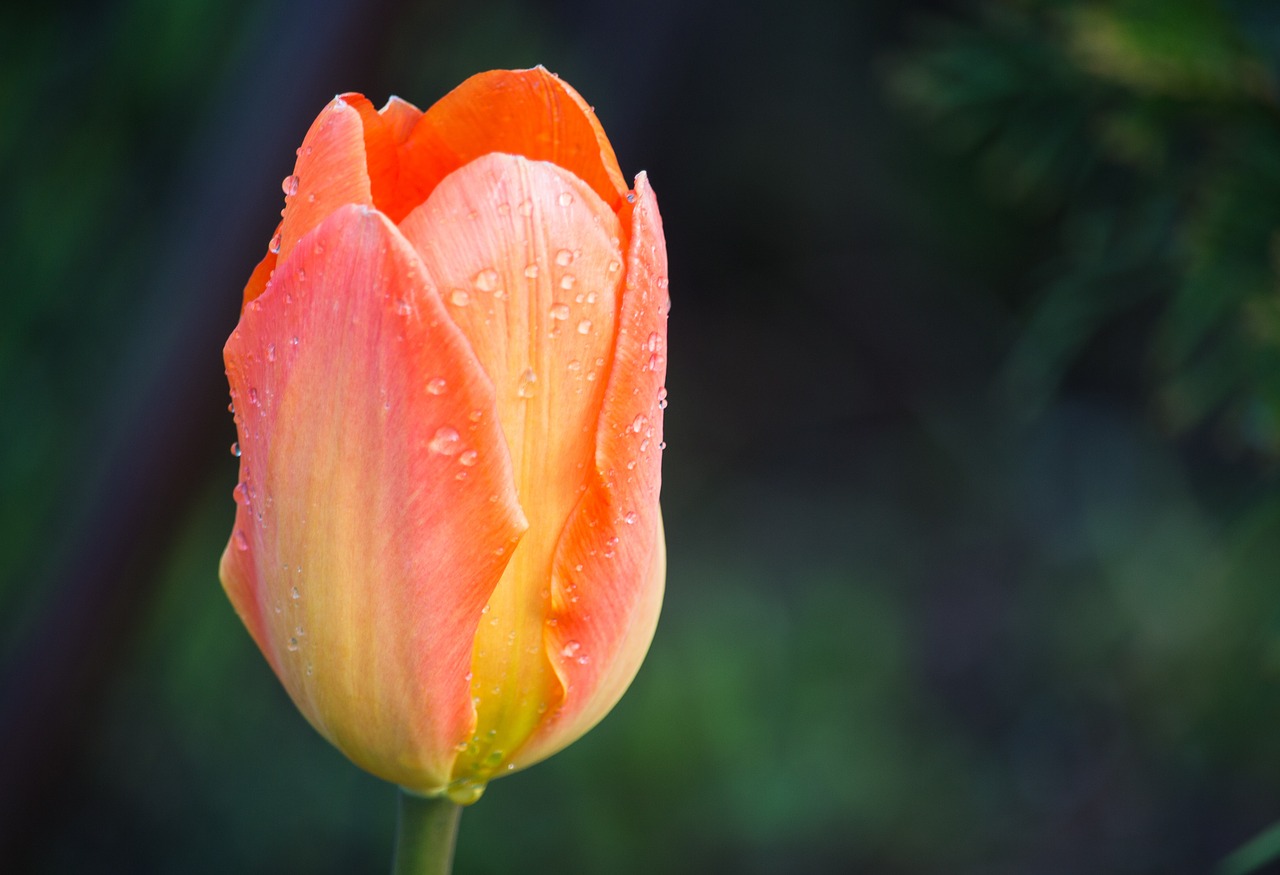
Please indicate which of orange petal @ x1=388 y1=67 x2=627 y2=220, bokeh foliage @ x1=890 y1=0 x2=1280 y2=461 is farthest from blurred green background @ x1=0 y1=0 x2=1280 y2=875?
orange petal @ x1=388 y1=67 x2=627 y2=220

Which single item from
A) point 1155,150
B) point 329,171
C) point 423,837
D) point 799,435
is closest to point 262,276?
point 329,171

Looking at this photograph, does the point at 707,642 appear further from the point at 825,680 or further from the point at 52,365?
the point at 52,365

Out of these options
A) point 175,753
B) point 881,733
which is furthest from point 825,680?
point 175,753

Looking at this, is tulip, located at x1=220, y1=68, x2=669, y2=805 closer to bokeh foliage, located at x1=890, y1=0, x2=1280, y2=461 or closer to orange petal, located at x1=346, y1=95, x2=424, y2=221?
orange petal, located at x1=346, y1=95, x2=424, y2=221

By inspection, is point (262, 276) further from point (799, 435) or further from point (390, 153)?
point (799, 435)

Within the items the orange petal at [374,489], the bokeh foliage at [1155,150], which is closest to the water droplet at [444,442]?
the orange petal at [374,489]

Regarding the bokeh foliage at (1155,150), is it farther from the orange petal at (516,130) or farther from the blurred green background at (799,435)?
the orange petal at (516,130)
